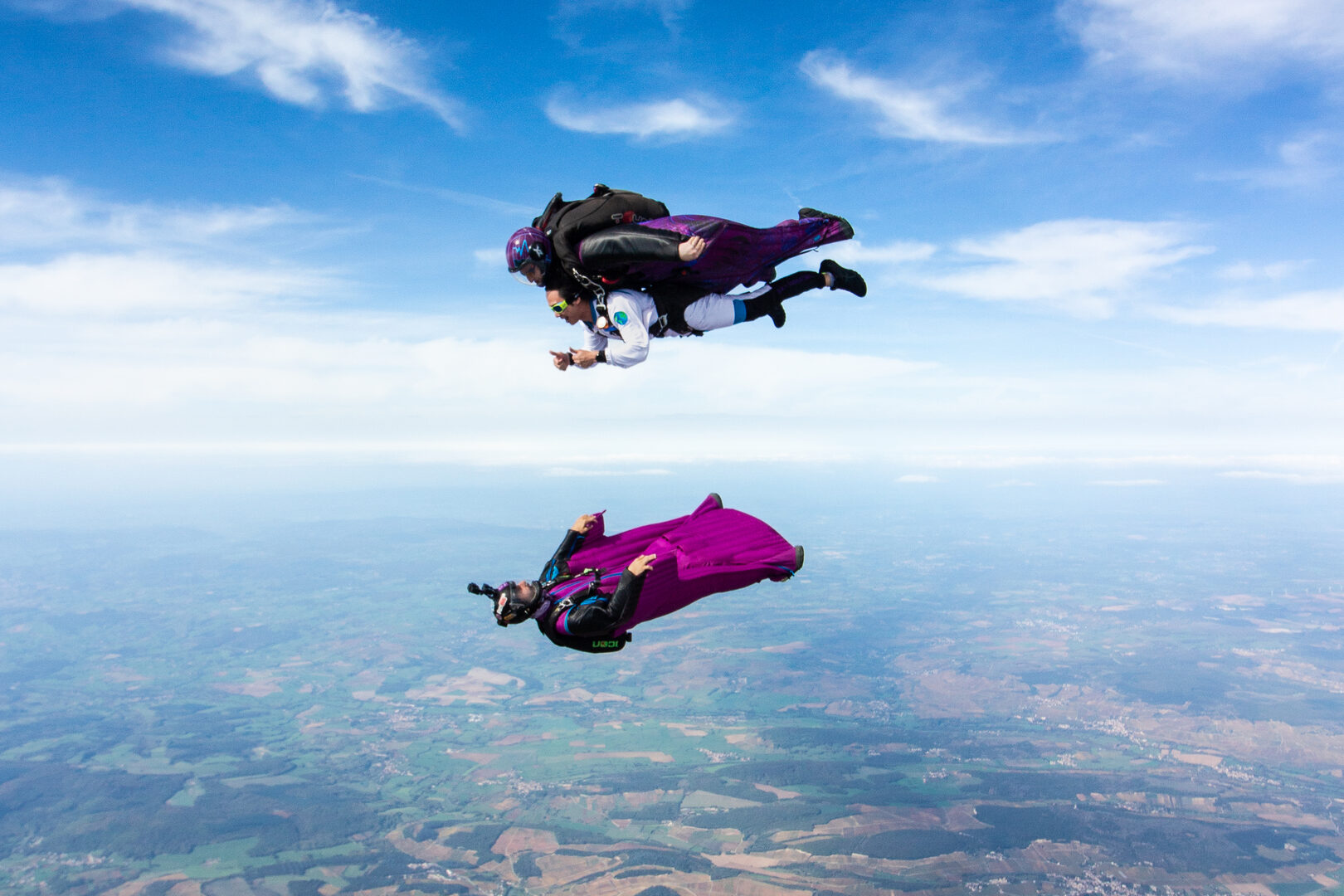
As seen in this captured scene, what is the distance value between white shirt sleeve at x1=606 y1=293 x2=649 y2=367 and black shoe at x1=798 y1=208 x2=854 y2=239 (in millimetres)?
2380

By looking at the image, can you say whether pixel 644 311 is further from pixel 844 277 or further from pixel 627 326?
pixel 844 277

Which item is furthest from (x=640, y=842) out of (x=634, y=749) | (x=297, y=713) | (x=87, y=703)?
(x=87, y=703)

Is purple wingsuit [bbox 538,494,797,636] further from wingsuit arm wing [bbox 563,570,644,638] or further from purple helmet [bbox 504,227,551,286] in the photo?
purple helmet [bbox 504,227,551,286]

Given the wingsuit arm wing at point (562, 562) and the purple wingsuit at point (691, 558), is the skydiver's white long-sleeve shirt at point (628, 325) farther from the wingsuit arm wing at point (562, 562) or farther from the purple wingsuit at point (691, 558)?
the wingsuit arm wing at point (562, 562)

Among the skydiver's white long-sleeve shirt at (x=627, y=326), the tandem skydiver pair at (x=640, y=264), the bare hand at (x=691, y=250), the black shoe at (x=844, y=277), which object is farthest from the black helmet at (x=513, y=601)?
the black shoe at (x=844, y=277)

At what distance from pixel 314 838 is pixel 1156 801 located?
156999 mm

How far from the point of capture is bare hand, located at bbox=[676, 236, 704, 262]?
21.7ft

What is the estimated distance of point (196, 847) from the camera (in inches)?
4811

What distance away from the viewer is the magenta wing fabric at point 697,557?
27.7 feet

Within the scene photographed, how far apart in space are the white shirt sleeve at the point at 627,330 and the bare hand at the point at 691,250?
841 millimetres

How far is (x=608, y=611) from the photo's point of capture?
8.18 meters

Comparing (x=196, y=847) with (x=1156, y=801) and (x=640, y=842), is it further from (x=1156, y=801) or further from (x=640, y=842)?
(x=1156, y=801)

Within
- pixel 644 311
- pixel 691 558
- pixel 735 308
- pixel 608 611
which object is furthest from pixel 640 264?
pixel 608 611

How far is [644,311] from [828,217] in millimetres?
2529
